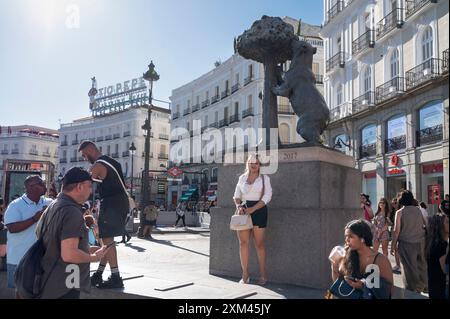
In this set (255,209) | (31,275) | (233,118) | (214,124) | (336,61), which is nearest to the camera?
(31,275)

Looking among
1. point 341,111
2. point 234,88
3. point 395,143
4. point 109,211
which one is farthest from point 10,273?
point 234,88

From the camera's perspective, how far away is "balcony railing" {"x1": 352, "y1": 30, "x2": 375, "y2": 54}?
2495 centimetres

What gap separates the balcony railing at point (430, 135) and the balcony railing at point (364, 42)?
6.68m

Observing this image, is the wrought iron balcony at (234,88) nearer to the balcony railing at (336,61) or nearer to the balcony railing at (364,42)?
the balcony railing at (336,61)

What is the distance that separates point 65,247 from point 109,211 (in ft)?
5.80

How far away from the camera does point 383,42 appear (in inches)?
950

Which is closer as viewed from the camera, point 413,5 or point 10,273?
point 10,273

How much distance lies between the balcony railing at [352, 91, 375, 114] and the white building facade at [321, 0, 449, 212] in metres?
0.06

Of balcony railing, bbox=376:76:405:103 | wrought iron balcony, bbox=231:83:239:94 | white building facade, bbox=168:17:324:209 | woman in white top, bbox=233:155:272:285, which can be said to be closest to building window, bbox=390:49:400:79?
balcony railing, bbox=376:76:405:103

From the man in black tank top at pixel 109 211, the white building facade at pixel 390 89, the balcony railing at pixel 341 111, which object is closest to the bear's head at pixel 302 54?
the man in black tank top at pixel 109 211

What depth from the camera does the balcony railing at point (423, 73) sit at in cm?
1944

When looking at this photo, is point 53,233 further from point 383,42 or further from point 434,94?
point 383,42

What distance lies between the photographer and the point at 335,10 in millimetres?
29078

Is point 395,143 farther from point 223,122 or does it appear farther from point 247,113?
point 223,122
